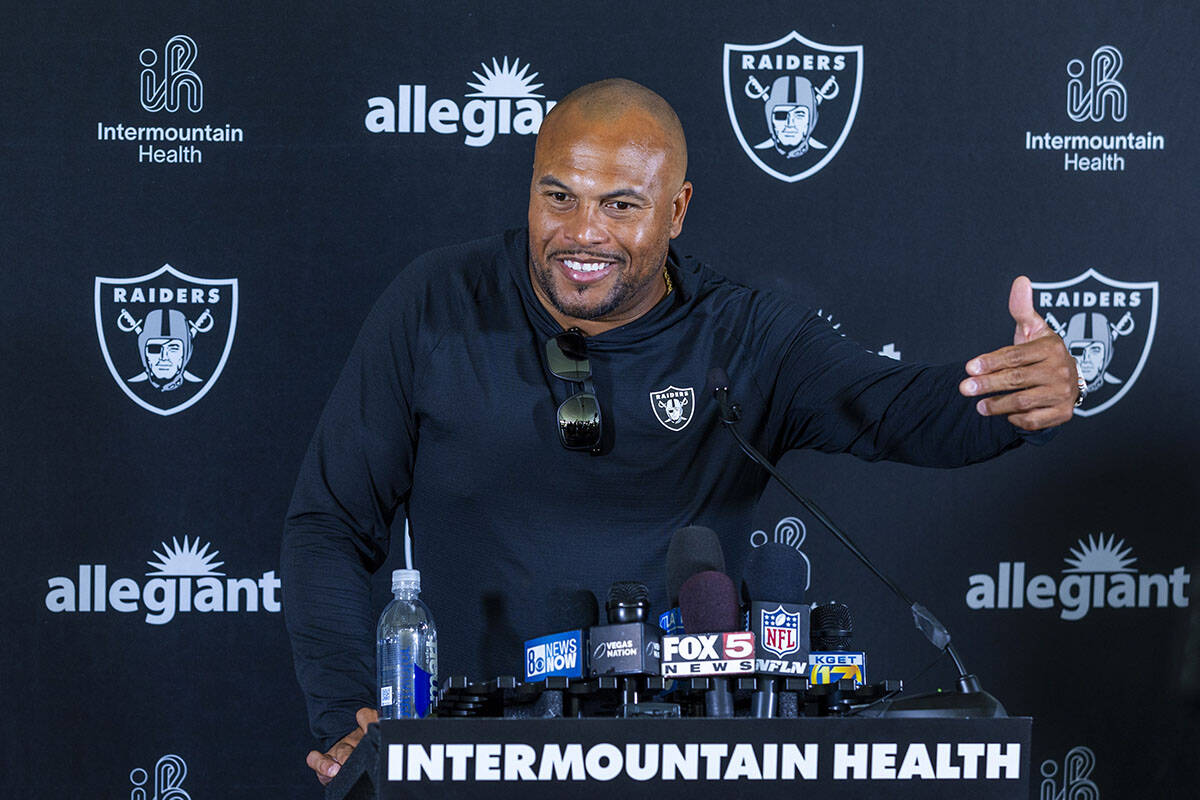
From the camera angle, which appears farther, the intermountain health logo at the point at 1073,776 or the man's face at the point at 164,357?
the intermountain health logo at the point at 1073,776

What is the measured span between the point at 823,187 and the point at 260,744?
192 centimetres

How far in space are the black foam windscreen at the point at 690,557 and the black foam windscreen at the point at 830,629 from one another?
8.6 inches

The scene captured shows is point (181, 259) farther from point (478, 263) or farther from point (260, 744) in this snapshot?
point (260, 744)

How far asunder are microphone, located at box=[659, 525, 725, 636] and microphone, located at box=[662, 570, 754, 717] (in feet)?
0.24

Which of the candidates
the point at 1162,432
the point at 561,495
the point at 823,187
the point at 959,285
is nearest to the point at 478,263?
the point at 561,495

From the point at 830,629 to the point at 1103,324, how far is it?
185 centimetres

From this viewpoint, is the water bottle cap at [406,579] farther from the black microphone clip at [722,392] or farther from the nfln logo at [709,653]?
the nfln logo at [709,653]

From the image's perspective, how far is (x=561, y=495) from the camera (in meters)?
2.37

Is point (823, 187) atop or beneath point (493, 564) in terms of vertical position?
atop

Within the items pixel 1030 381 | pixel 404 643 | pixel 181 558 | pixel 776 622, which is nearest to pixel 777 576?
pixel 776 622

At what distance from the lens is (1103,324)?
3248mm

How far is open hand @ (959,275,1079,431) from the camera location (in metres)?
1.78

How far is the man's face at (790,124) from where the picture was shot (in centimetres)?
318

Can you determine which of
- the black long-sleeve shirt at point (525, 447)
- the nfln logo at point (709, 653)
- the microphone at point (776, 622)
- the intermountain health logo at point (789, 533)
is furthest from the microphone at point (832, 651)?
the intermountain health logo at point (789, 533)
